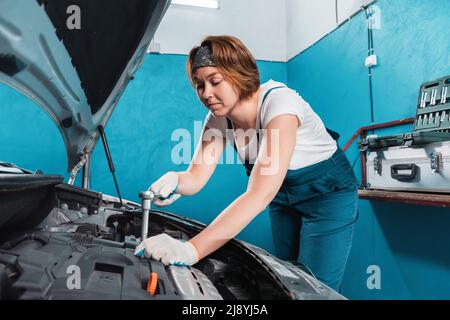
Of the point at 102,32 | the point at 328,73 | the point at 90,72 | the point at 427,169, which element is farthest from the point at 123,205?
the point at 328,73

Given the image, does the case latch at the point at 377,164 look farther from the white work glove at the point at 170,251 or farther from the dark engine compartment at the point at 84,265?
the white work glove at the point at 170,251

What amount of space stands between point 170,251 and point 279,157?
1.22 ft

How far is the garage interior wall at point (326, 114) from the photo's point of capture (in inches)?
72.5

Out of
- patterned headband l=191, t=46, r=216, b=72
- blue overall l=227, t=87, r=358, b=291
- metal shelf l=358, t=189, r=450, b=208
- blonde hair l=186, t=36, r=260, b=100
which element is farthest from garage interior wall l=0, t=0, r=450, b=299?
patterned headband l=191, t=46, r=216, b=72

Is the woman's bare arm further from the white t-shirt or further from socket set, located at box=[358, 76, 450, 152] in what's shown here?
socket set, located at box=[358, 76, 450, 152]

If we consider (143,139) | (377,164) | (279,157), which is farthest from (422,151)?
(143,139)

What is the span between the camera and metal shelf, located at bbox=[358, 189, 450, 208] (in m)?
1.42

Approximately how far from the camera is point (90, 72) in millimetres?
1111

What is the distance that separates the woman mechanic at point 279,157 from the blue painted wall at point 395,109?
89 cm

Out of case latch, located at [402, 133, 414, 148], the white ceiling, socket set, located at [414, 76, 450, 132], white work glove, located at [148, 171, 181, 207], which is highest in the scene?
the white ceiling

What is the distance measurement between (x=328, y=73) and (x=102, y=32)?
217 cm

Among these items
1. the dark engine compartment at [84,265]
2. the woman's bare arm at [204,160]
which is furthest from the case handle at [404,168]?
the dark engine compartment at [84,265]

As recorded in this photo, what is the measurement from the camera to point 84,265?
2.50 feet

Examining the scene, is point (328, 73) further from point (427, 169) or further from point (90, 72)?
point (90, 72)
